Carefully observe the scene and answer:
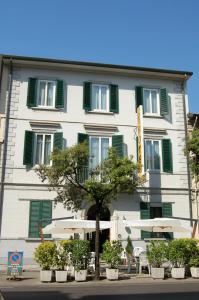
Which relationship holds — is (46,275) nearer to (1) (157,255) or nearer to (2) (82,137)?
(1) (157,255)

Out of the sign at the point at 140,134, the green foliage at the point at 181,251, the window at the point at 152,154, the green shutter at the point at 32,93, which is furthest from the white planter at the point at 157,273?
the green shutter at the point at 32,93

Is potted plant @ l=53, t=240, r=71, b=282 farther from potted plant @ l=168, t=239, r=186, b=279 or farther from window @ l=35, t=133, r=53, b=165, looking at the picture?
window @ l=35, t=133, r=53, b=165

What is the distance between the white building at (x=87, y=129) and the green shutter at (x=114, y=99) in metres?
0.06

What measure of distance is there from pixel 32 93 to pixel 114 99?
4564mm

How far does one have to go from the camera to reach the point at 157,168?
66.8 ft

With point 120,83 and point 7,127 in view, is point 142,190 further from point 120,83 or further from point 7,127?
point 7,127

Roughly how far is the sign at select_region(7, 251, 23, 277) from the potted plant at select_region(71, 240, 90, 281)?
203cm

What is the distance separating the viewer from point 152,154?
20.6m

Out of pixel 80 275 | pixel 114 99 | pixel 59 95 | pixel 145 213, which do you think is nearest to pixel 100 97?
pixel 114 99

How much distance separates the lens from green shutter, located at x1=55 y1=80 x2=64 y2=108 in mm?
20094

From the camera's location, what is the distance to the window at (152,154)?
2036 centimetres

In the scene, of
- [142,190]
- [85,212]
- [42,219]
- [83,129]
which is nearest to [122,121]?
[83,129]

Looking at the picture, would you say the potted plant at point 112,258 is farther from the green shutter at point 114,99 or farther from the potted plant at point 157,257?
the green shutter at point 114,99

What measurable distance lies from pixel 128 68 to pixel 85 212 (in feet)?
27.7
